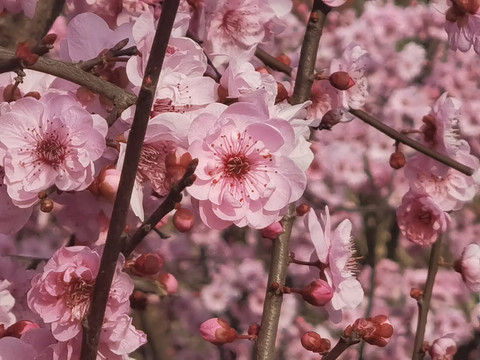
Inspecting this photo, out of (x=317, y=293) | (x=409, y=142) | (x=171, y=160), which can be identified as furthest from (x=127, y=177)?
(x=409, y=142)

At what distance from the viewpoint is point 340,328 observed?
363 centimetres

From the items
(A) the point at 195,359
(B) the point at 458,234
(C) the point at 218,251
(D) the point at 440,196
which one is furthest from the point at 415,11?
(D) the point at 440,196

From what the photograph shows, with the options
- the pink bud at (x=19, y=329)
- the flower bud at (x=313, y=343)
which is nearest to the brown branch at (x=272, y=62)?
the flower bud at (x=313, y=343)

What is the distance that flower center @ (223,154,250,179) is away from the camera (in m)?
1.01

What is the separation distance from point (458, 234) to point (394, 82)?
3.23 ft

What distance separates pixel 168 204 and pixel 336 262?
53 centimetres

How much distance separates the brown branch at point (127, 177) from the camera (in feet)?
2.11

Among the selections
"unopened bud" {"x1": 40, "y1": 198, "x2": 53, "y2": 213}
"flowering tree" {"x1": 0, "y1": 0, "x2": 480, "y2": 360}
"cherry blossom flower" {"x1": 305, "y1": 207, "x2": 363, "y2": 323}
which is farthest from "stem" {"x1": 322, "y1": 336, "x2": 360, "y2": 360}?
"unopened bud" {"x1": 40, "y1": 198, "x2": 53, "y2": 213}

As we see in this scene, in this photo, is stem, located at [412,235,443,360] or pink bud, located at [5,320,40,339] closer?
pink bud, located at [5,320,40,339]

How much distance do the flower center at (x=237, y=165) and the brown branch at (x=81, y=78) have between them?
0.16 m

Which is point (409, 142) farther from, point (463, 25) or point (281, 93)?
point (281, 93)

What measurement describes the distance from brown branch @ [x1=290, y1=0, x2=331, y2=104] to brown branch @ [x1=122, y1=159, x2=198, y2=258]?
0.56 meters

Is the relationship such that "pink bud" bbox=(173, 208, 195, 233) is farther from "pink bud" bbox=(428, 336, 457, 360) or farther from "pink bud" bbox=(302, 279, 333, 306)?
"pink bud" bbox=(428, 336, 457, 360)

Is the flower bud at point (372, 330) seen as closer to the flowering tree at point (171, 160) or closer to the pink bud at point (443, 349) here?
the flowering tree at point (171, 160)
